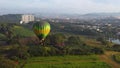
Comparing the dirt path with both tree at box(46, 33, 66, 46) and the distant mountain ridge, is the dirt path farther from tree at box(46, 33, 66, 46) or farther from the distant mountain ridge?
the distant mountain ridge

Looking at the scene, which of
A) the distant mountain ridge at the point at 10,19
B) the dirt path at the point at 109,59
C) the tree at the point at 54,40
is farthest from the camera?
the distant mountain ridge at the point at 10,19

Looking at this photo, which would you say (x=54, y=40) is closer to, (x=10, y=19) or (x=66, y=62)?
(x=66, y=62)

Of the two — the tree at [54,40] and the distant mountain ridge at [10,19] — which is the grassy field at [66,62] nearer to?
the tree at [54,40]

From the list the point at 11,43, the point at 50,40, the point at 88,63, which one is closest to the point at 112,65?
the point at 88,63

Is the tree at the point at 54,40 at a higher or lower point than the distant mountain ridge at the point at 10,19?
higher

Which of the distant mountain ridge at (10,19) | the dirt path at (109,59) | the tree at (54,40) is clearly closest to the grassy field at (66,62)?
the dirt path at (109,59)

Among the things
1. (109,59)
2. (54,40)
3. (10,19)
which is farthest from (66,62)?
(10,19)

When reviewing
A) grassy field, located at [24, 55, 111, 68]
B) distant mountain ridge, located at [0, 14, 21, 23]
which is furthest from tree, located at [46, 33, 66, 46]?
distant mountain ridge, located at [0, 14, 21, 23]

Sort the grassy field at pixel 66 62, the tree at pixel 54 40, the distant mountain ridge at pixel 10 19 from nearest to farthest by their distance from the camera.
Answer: the grassy field at pixel 66 62 → the tree at pixel 54 40 → the distant mountain ridge at pixel 10 19
